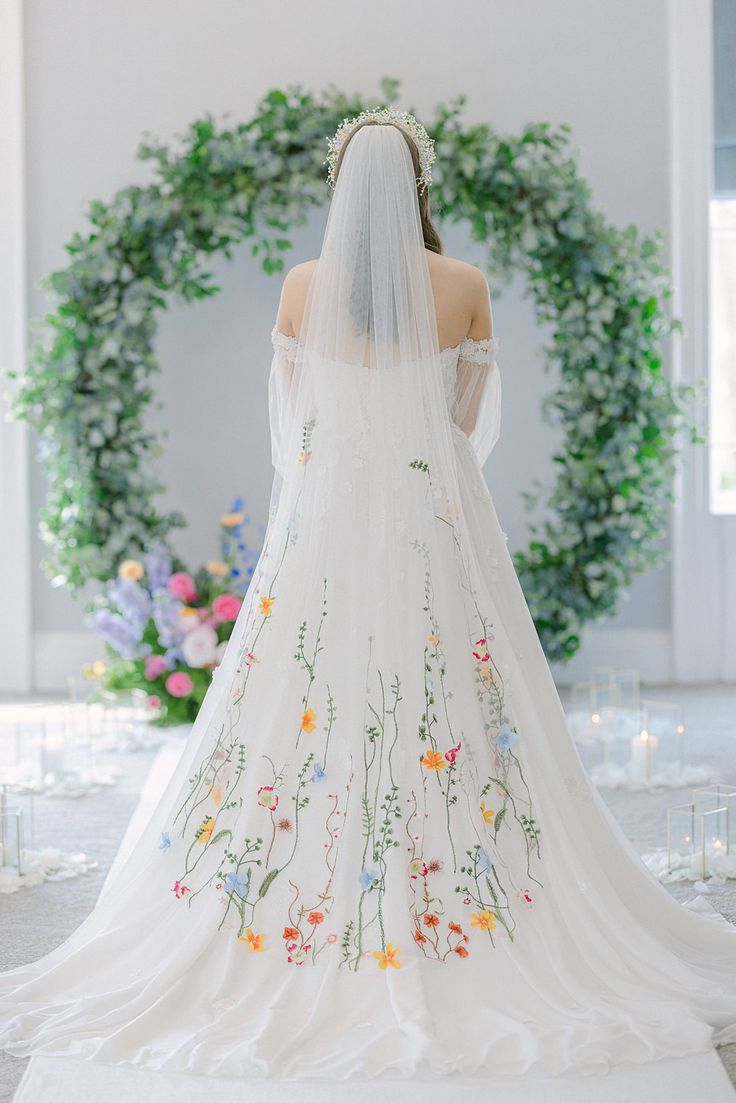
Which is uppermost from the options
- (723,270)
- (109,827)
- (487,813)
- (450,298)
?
(723,270)

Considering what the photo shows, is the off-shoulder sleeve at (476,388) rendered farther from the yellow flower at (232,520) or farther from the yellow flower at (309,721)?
the yellow flower at (232,520)

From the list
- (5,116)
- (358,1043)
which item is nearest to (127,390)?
(5,116)

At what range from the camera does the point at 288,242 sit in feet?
16.5

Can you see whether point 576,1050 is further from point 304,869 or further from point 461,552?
point 461,552

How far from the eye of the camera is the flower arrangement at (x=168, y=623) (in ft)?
15.7

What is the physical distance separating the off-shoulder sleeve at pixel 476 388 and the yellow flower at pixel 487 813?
0.88 m

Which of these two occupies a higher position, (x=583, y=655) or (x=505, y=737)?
(x=505, y=737)

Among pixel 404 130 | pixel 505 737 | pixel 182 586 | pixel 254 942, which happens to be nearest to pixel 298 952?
pixel 254 942

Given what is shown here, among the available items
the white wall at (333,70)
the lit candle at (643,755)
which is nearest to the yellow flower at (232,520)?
the white wall at (333,70)

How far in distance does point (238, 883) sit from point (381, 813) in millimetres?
302

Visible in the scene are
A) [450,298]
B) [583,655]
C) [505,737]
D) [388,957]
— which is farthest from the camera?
[583,655]

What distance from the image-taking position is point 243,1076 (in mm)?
2119

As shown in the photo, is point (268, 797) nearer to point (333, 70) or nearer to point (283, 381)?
point (283, 381)

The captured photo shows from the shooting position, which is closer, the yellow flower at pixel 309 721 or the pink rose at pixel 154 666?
the yellow flower at pixel 309 721
